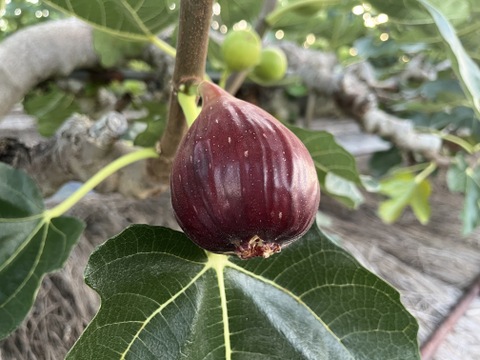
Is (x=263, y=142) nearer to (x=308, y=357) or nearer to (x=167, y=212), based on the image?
(x=308, y=357)

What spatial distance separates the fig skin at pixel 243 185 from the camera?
0.34m

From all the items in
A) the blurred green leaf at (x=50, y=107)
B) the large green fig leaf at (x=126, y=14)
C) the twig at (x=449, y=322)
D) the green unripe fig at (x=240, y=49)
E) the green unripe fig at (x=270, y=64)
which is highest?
the large green fig leaf at (x=126, y=14)

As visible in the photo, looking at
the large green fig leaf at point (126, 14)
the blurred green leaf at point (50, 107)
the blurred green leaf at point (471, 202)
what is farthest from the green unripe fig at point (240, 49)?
the blurred green leaf at point (471, 202)

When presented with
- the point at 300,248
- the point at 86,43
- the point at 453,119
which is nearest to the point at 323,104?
the point at 453,119

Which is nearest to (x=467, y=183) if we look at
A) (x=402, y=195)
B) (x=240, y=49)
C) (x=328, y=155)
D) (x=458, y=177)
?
(x=458, y=177)

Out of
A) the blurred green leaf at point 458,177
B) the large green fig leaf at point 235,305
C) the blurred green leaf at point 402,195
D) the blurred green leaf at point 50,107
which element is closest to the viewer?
the large green fig leaf at point 235,305

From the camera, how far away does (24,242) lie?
568 millimetres

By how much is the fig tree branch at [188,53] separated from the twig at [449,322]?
1.73 feet

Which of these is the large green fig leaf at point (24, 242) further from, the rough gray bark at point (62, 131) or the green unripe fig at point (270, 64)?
the green unripe fig at point (270, 64)

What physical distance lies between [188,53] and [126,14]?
17cm

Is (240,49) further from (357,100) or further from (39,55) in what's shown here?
(357,100)

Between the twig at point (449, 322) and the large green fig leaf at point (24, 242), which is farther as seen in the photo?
the twig at point (449, 322)

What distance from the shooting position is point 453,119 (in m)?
1.38

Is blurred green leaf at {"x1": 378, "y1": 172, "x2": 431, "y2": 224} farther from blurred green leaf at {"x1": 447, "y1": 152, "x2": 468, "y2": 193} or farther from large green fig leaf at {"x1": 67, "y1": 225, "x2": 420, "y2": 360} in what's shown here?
large green fig leaf at {"x1": 67, "y1": 225, "x2": 420, "y2": 360}
